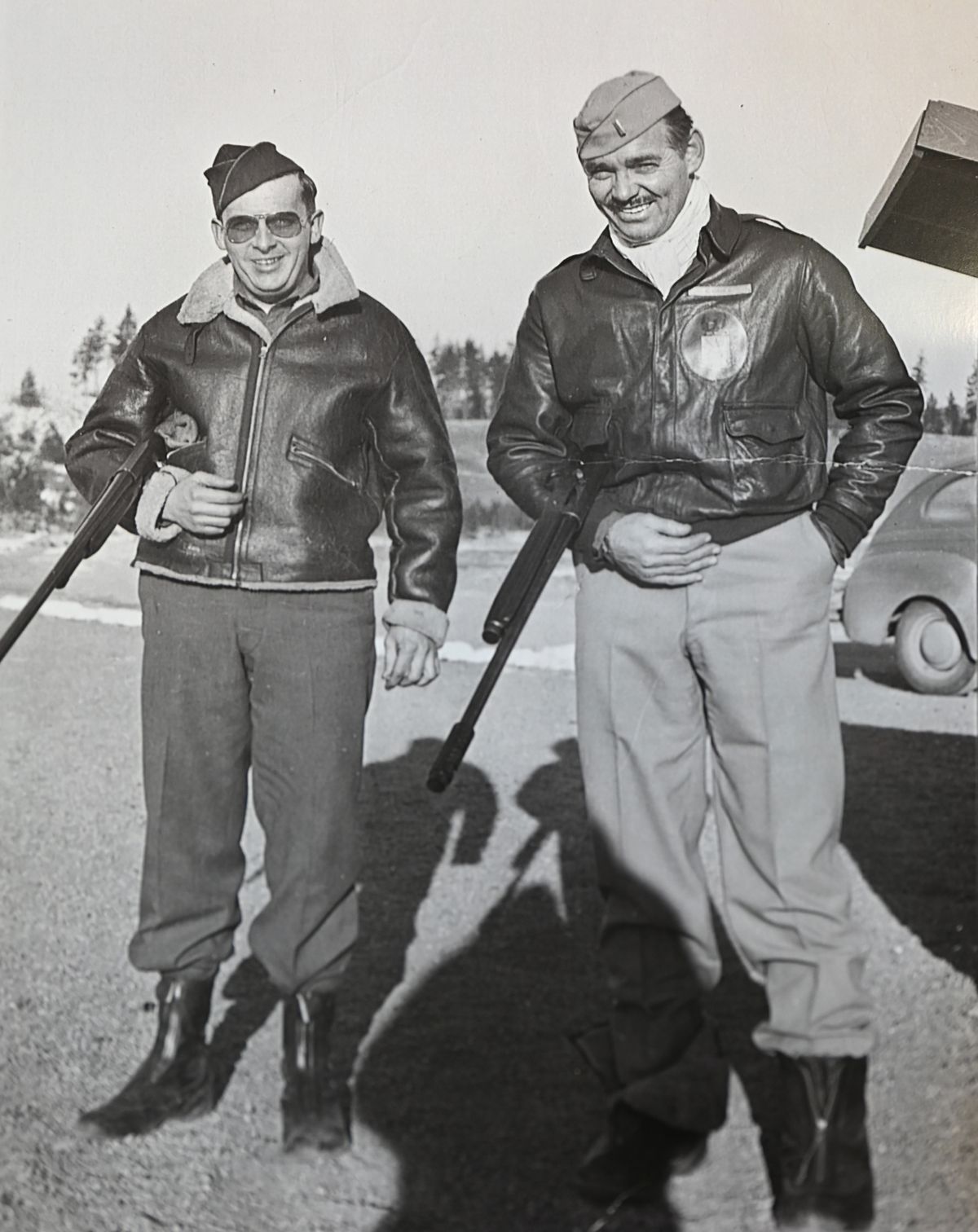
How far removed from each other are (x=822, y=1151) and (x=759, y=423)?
1395 millimetres

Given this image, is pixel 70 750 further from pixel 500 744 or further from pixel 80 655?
pixel 500 744

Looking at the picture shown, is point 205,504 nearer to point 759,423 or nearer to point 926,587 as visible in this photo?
point 759,423

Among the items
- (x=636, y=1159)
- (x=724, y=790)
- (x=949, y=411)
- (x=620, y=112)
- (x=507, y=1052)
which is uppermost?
(x=620, y=112)

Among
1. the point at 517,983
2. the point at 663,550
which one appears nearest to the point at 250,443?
the point at 663,550

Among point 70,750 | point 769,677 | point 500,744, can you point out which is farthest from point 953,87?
point 70,750

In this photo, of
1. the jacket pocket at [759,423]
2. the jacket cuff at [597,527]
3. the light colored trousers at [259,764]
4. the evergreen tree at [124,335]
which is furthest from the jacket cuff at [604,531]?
the evergreen tree at [124,335]

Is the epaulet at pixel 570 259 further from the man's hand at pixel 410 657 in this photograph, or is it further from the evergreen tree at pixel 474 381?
the man's hand at pixel 410 657

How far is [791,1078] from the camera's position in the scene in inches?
105

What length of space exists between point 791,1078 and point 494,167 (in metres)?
1.94

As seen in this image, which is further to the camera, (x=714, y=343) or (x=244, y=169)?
(x=244, y=169)

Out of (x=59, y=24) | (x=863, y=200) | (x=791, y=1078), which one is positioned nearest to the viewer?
(x=791, y=1078)

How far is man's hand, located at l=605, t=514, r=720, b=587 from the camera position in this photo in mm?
2695

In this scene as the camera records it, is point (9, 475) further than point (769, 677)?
Yes

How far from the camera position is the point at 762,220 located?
2771mm
